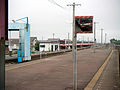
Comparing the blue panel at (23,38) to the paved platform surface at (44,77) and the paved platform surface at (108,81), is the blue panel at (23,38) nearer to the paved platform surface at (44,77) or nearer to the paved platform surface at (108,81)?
the paved platform surface at (44,77)

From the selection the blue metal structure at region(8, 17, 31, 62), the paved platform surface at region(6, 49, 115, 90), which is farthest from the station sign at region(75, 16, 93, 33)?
the blue metal structure at region(8, 17, 31, 62)

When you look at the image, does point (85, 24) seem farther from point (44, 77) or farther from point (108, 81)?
point (44, 77)

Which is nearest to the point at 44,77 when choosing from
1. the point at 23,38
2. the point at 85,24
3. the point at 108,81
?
the point at 108,81

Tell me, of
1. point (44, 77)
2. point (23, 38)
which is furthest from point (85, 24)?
point (23, 38)

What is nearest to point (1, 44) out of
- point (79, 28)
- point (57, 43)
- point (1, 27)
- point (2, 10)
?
point (1, 27)

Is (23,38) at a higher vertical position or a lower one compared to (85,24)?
lower

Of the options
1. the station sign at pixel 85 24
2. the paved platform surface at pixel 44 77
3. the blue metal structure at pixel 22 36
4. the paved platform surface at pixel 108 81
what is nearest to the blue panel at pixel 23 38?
the blue metal structure at pixel 22 36

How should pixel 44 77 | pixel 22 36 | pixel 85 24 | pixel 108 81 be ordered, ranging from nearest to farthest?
pixel 85 24, pixel 108 81, pixel 44 77, pixel 22 36

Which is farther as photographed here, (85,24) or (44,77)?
(44,77)

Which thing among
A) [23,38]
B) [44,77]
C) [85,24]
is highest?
[85,24]

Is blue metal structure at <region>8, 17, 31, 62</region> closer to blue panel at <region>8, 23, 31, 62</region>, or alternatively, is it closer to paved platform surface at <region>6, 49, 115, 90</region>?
blue panel at <region>8, 23, 31, 62</region>

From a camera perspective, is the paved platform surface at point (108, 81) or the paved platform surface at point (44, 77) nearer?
the paved platform surface at point (108, 81)

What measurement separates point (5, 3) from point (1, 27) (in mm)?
763

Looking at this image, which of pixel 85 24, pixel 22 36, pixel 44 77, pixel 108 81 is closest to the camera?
pixel 85 24
